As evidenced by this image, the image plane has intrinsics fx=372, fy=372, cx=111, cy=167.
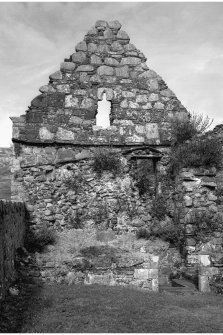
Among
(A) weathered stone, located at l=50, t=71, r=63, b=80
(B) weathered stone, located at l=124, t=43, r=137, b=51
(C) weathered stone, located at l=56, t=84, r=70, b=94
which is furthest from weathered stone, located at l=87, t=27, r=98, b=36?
(C) weathered stone, located at l=56, t=84, r=70, b=94

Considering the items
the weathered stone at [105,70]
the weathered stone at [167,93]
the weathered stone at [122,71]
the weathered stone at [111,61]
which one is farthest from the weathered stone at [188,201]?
the weathered stone at [111,61]

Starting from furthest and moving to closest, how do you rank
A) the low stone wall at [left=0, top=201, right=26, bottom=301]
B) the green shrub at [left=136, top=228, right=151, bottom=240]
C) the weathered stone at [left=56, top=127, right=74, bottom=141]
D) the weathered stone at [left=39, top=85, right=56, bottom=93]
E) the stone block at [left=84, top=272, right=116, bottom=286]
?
the weathered stone at [left=39, top=85, right=56, bottom=93] < the weathered stone at [left=56, top=127, right=74, bottom=141] < the green shrub at [left=136, top=228, right=151, bottom=240] < the stone block at [left=84, top=272, right=116, bottom=286] < the low stone wall at [left=0, top=201, right=26, bottom=301]

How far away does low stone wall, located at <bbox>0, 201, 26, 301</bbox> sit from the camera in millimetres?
6581

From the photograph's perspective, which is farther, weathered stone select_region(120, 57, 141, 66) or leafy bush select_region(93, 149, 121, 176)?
weathered stone select_region(120, 57, 141, 66)

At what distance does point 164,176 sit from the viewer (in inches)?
470

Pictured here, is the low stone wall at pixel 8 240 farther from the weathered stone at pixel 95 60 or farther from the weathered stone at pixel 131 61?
the weathered stone at pixel 131 61

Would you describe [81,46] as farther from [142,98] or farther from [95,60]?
[142,98]

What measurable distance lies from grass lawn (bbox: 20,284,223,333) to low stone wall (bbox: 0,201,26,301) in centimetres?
64

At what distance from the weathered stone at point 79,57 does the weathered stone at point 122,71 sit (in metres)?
1.15

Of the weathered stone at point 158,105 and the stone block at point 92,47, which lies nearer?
the stone block at point 92,47

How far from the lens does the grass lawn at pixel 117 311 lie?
573cm

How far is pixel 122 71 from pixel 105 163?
332cm

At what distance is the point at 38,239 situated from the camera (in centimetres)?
999

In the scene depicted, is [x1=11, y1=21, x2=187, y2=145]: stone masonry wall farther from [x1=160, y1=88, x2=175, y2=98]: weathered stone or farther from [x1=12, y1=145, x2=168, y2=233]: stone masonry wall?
[x1=12, y1=145, x2=168, y2=233]: stone masonry wall
